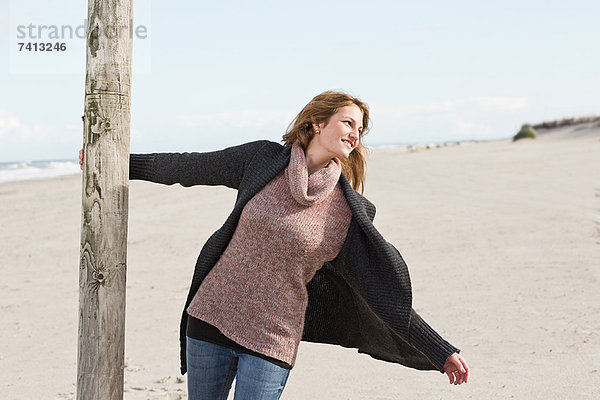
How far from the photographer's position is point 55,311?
7.52 meters

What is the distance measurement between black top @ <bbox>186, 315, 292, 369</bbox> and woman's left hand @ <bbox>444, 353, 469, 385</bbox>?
0.72 meters

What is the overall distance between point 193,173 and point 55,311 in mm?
5071

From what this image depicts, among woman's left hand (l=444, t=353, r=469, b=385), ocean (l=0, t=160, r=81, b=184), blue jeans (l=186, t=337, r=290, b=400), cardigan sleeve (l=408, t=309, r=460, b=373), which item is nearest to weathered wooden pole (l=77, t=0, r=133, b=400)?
blue jeans (l=186, t=337, r=290, b=400)

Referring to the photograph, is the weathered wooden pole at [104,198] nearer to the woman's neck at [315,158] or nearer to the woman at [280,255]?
the woman at [280,255]

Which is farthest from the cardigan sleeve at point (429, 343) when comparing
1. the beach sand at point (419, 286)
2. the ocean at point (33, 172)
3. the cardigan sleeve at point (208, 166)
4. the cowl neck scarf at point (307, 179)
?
→ the ocean at point (33, 172)

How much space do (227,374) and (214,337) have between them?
0.66ft

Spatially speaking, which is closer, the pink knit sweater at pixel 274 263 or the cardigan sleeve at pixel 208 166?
the pink knit sweater at pixel 274 263

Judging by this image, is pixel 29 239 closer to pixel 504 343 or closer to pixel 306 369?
pixel 306 369

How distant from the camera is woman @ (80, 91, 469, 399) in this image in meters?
2.97

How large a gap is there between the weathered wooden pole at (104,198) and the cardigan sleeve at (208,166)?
200mm

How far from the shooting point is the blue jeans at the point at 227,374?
2.95 meters

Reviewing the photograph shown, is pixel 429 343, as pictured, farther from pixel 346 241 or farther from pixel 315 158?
pixel 315 158

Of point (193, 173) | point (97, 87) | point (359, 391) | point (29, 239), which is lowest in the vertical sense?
point (29, 239)

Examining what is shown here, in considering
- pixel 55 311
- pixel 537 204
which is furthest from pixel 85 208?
pixel 537 204
